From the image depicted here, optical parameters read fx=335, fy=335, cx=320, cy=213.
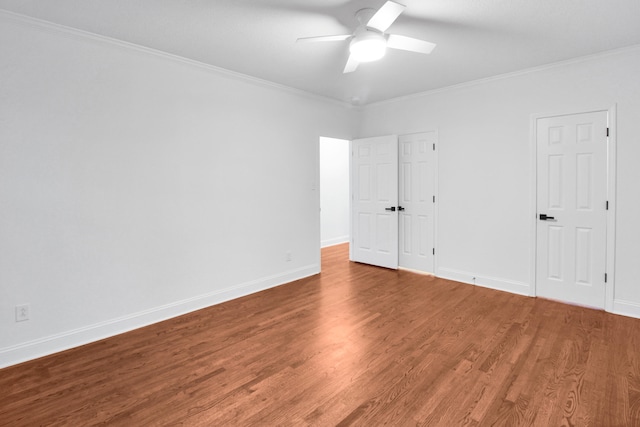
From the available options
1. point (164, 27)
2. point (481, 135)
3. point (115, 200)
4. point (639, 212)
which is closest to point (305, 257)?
point (115, 200)

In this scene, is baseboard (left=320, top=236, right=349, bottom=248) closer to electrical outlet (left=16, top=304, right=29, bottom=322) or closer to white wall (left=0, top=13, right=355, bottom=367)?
white wall (left=0, top=13, right=355, bottom=367)

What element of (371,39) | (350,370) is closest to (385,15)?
(371,39)

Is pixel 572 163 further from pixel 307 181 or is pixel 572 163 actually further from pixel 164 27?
pixel 164 27

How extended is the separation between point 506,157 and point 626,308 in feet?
6.52

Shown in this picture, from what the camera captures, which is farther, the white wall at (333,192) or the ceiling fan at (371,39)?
the white wall at (333,192)

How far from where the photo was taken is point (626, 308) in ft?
11.2

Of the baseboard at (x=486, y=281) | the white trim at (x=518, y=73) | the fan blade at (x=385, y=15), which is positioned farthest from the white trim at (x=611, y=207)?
the fan blade at (x=385, y=15)

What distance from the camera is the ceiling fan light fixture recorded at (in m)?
2.61

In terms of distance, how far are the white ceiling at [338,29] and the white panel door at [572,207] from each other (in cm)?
79

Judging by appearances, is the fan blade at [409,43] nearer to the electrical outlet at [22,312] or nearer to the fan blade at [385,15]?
the fan blade at [385,15]

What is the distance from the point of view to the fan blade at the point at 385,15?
7.07 feet

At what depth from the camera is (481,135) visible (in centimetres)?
434

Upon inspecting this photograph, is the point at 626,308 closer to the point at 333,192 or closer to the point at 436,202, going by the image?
the point at 436,202

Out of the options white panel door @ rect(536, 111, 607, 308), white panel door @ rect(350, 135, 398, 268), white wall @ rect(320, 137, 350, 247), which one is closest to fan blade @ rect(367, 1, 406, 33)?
white panel door @ rect(536, 111, 607, 308)
